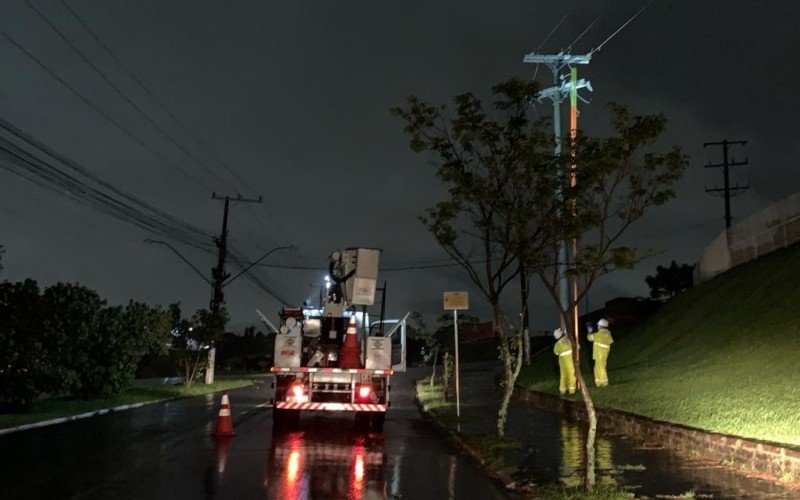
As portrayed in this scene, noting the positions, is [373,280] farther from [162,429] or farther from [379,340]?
[162,429]


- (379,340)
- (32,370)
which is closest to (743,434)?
(379,340)

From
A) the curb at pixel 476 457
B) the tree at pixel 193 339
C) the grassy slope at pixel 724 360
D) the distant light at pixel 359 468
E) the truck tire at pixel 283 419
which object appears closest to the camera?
the curb at pixel 476 457

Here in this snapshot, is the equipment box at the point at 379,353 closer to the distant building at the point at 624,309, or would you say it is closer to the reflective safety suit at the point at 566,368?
the reflective safety suit at the point at 566,368

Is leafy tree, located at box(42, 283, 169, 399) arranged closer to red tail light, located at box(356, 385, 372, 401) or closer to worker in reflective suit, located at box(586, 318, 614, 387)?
red tail light, located at box(356, 385, 372, 401)

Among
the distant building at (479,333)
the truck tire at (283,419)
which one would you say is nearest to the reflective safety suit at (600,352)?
the truck tire at (283,419)

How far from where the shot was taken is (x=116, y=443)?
43.2 feet

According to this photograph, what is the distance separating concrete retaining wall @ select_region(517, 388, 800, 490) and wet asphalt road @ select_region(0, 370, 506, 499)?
3.12 metres

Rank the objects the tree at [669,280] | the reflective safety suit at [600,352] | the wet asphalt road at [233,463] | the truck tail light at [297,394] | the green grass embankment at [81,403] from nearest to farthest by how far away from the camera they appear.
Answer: the wet asphalt road at [233,463], the truck tail light at [297,394], the green grass embankment at [81,403], the reflective safety suit at [600,352], the tree at [669,280]

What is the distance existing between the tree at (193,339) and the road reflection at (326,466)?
17897 mm

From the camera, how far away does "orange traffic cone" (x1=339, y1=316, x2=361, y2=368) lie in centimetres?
1518

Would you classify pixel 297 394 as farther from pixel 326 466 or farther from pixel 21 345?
pixel 21 345

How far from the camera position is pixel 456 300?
16.0 m

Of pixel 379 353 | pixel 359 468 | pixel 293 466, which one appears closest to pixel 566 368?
pixel 379 353

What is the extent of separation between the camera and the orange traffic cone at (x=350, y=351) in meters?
15.2
